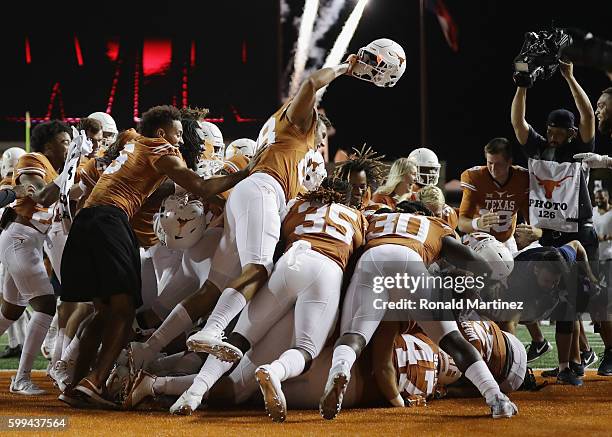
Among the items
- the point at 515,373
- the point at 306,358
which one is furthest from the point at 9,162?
the point at 515,373

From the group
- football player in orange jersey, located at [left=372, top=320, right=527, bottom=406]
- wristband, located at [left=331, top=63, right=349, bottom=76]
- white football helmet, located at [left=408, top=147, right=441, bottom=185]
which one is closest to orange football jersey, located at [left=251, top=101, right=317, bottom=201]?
wristband, located at [left=331, top=63, right=349, bottom=76]

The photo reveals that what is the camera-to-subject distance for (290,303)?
14.7 feet

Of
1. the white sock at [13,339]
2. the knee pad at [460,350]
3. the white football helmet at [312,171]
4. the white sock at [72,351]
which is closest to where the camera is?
the knee pad at [460,350]

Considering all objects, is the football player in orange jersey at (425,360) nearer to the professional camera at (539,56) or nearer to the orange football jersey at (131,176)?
the orange football jersey at (131,176)

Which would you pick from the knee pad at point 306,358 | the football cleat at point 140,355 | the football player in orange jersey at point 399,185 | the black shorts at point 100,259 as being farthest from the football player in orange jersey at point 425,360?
the football player in orange jersey at point 399,185

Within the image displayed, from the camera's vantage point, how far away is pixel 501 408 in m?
4.04

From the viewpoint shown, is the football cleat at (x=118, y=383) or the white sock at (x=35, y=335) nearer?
the football cleat at (x=118, y=383)

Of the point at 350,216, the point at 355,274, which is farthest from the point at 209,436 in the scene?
the point at 350,216

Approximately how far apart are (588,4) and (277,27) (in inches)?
240

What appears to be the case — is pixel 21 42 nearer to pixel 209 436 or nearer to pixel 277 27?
pixel 277 27

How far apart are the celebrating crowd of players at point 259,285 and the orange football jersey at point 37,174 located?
0.05ft

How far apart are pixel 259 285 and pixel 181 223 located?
733 millimetres

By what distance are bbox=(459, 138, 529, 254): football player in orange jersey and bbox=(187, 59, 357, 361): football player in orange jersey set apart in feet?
6.44

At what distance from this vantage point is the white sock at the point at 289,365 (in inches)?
157
